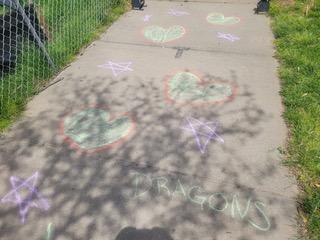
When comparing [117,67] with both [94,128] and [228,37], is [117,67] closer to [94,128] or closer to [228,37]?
[94,128]

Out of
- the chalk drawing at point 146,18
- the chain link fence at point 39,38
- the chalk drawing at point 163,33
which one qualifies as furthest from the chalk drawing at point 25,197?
the chalk drawing at point 146,18

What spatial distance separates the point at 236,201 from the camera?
2902mm

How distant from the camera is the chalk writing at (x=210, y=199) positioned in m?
2.77

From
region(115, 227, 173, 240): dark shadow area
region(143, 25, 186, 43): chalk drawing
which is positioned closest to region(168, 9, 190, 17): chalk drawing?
region(143, 25, 186, 43): chalk drawing

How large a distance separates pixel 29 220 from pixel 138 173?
98 cm

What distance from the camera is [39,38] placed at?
490 centimetres

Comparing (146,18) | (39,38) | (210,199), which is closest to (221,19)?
(146,18)

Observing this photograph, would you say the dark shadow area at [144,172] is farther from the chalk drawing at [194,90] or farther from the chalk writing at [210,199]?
the chalk drawing at [194,90]

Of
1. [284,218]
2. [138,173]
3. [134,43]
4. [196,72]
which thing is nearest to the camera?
[284,218]

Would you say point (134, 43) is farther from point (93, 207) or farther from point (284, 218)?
point (284, 218)

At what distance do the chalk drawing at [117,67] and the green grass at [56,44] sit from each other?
0.61 meters

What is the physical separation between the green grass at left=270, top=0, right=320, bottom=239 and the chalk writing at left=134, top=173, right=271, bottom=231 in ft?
1.11

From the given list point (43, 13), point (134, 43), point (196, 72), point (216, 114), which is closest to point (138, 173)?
point (216, 114)

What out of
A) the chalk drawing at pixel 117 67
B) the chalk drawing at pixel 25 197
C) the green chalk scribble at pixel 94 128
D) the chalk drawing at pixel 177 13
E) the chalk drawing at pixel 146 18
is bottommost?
the chalk drawing at pixel 25 197
